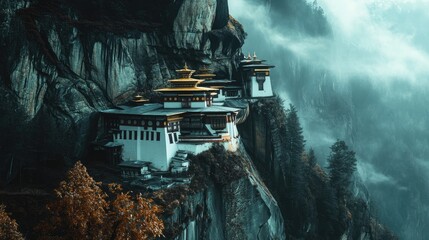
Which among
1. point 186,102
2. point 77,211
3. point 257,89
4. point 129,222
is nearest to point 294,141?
point 257,89

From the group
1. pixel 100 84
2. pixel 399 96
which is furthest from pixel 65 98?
pixel 399 96

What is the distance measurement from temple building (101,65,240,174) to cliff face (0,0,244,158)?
3.04 metres

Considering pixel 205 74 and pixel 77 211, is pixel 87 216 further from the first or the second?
pixel 205 74

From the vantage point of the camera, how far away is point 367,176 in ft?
345

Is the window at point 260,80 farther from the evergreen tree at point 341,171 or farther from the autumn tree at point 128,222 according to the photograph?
the autumn tree at point 128,222

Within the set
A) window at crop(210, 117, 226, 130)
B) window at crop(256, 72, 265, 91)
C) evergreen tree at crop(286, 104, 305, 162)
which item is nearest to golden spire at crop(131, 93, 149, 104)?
window at crop(210, 117, 226, 130)

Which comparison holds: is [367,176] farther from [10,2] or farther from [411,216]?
[10,2]

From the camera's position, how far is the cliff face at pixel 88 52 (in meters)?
45.2

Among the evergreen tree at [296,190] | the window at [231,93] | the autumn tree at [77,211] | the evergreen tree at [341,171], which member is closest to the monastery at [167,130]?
the window at [231,93]

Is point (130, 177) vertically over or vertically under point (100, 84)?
under

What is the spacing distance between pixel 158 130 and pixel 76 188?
21820mm

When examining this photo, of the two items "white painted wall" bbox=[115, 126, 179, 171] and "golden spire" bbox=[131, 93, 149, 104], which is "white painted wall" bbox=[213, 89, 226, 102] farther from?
"white painted wall" bbox=[115, 126, 179, 171]

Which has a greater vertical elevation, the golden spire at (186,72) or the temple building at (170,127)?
the golden spire at (186,72)

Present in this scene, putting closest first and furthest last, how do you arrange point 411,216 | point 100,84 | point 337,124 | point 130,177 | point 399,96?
point 130,177 → point 100,84 → point 411,216 → point 337,124 → point 399,96
